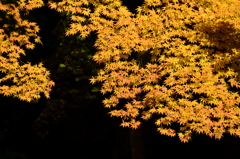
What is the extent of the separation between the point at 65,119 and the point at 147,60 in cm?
506

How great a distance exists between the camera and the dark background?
8688mm

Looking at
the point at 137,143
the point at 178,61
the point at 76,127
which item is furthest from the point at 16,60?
the point at 76,127

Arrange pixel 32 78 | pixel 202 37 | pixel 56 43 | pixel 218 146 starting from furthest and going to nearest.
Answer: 1. pixel 56 43
2. pixel 218 146
3. pixel 32 78
4. pixel 202 37

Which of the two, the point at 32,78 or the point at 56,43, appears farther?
the point at 56,43

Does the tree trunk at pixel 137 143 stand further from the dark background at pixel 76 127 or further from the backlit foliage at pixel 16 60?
the backlit foliage at pixel 16 60

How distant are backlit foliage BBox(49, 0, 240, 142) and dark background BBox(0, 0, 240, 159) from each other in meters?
2.76

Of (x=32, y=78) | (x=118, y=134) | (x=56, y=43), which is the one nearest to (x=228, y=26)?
(x=32, y=78)

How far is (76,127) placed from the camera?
9.69 meters

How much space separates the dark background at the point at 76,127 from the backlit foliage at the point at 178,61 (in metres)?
2.76

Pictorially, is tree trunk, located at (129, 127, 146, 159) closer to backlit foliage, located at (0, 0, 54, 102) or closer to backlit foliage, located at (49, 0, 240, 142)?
backlit foliage, located at (49, 0, 240, 142)

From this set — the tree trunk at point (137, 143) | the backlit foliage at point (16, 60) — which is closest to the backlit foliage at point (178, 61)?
the backlit foliage at point (16, 60)

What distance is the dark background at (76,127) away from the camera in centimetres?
869

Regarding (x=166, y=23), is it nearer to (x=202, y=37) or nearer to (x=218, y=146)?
(x=202, y=37)

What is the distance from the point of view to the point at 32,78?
5609mm
